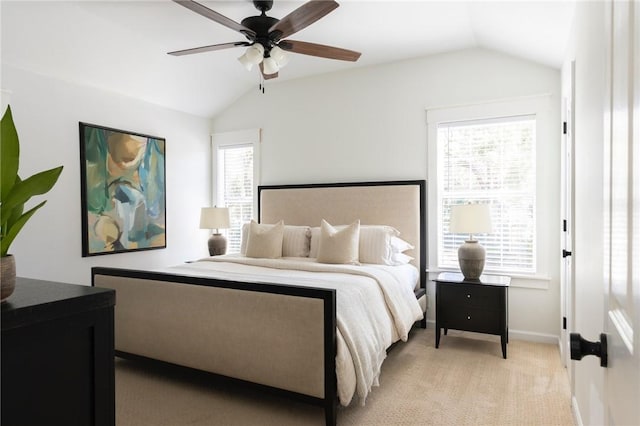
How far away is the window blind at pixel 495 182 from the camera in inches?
152

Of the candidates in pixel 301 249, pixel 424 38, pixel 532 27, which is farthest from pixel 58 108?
pixel 532 27

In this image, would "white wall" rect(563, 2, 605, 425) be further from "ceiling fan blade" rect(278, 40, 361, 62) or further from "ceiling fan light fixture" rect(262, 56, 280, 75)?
"ceiling fan light fixture" rect(262, 56, 280, 75)

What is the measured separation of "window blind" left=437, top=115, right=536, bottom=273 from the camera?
3.86 m

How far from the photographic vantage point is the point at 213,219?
5125mm

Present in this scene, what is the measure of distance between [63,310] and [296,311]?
166 centimetres

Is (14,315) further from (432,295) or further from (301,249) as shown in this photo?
(432,295)

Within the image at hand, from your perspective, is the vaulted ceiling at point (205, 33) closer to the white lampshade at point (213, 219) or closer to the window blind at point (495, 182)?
the window blind at point (495, 182)

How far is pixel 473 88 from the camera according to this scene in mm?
4070

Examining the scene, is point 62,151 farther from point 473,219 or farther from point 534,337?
point 534,337

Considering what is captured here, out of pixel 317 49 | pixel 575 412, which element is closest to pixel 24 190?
pixel 317 49

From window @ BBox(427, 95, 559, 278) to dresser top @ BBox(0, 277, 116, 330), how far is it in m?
3.68

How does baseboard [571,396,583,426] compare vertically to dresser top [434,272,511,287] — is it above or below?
below

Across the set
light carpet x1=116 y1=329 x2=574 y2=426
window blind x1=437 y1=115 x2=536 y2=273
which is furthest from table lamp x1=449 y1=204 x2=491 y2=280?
light carpet x1=116 y1=329 x2=574 y2=426

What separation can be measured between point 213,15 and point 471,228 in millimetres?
2714
